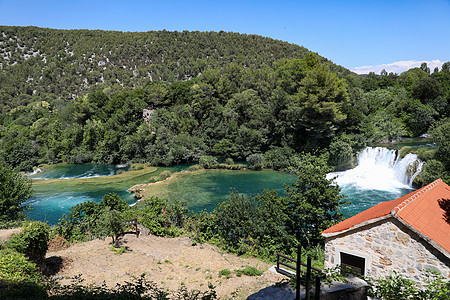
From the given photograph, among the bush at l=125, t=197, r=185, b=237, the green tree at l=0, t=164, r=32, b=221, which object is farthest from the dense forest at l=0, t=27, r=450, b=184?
the green tree at l=0, t=164, r=32, b=221

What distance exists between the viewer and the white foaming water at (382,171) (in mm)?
21531

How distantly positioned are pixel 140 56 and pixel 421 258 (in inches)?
3654

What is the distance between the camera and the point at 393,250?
670 centimetres

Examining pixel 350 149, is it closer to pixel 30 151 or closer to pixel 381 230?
pixel 381 230

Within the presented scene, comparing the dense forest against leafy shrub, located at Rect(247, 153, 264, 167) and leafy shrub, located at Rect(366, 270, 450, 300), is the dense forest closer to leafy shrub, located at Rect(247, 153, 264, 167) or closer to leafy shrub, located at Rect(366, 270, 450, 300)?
leafy shrub, located at Rect(247, 153, 264, 167)

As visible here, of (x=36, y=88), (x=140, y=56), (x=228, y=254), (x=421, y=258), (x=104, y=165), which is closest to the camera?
(x=421, y=258)

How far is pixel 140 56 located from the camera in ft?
283

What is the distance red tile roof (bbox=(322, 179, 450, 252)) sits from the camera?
255 inches

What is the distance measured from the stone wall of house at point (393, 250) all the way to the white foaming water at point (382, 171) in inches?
633

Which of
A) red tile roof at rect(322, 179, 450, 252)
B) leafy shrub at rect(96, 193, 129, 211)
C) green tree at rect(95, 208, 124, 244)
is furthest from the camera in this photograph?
leafy shrub at rect(96, 193, 129, 211)

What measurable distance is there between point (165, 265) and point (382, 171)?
23121 mm

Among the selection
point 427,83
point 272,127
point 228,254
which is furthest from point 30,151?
point 427,83

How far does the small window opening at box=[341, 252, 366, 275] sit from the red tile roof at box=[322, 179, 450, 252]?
0.79m

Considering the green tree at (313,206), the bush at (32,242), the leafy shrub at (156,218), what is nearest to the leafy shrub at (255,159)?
the leafy shrub at (156,218)
